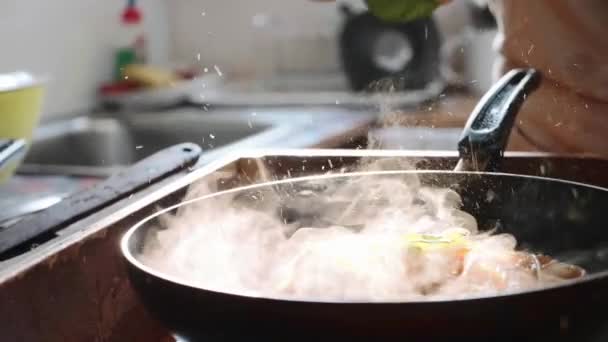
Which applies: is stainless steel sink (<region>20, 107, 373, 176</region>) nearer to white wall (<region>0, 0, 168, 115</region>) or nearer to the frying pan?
white wall (<region>0, 0, 168, 115</region>)

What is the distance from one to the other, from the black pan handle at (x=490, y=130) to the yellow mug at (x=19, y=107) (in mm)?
602

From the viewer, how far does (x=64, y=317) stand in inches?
23.7

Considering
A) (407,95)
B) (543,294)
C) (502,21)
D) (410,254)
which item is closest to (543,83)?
(502,21)

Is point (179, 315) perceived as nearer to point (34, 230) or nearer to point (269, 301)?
point (269, 301)

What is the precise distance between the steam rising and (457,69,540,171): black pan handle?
0.17 ft

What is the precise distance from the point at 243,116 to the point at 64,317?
132 centimetres

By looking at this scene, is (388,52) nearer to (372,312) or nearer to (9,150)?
(9,150)

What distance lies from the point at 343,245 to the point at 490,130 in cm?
23

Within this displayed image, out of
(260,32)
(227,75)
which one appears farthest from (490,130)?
(260,32)

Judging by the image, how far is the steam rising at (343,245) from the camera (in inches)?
20.0

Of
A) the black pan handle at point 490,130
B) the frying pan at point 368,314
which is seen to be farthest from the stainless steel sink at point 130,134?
the frying pan at point 368,314

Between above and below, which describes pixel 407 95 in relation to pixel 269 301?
below

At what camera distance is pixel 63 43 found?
203cm

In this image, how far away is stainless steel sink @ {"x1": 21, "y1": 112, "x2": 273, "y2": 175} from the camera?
71.3 inches
